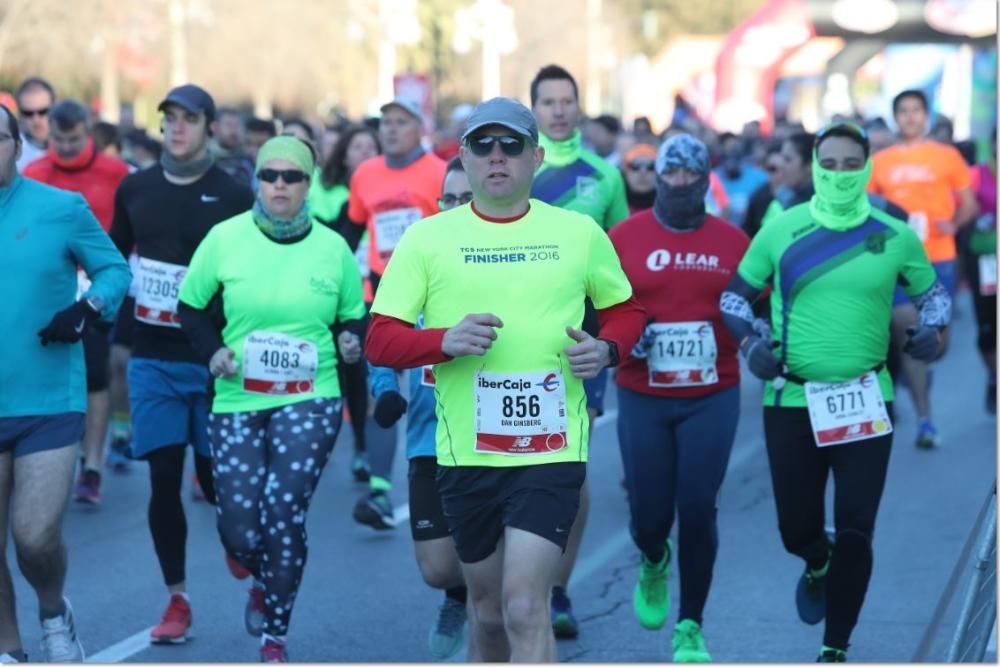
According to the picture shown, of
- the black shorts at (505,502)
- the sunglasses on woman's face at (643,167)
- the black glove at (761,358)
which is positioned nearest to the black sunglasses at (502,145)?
the black shorts at (505,502)

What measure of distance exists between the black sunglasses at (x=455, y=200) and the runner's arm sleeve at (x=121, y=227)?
172cm

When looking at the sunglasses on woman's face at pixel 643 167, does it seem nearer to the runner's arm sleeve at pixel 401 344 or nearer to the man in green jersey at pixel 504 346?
the man in green jersey at pixel 504 346

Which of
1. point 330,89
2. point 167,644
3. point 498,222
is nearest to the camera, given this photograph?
point 498,222

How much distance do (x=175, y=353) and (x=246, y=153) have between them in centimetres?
785

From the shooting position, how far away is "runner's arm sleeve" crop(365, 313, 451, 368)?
18.5ft

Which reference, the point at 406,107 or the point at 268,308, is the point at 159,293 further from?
the point at 406,107

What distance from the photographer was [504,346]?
18.7 ft

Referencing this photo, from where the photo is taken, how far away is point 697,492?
24.6ft

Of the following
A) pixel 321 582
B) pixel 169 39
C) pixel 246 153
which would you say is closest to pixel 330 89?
pixel 169 39

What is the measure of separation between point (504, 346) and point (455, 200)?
1451 millimetres

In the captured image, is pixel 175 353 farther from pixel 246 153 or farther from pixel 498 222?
pixel 246 153

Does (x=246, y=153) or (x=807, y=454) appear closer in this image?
(x=807, y=454)

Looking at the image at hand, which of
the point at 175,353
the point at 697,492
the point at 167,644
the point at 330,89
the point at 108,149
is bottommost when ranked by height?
the point at 167,644

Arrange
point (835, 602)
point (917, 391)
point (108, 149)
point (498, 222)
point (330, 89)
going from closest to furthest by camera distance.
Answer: point (498, 222) → point (835, 602) → point (917, 391) → point (108, 149) → point (330, 89)
